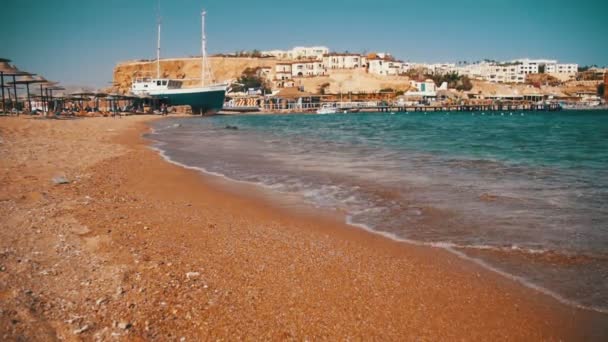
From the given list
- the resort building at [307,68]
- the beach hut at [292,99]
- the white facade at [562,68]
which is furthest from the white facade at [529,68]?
the beach hut at [292,99]

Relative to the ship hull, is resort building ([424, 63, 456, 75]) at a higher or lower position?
higher

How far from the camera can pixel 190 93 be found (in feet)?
192

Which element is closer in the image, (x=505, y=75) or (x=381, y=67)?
(x=381, y=67)

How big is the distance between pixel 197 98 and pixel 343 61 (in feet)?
254

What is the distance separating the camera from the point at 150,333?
9.12 feet

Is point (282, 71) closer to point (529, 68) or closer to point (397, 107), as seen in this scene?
point (397, 107)

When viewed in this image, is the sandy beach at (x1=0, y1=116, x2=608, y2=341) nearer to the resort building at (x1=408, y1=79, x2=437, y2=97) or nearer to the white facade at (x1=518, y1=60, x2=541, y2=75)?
the resort building at (x1=408, y1=79, x2=437, y2=97)

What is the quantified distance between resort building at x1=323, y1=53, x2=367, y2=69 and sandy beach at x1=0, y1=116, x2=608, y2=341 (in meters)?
127

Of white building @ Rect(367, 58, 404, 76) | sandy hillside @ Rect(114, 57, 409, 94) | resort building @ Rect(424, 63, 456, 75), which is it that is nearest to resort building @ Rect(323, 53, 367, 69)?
white building @ Rect(367, 58, 404, 76)

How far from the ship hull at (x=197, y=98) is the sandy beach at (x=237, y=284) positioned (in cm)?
5454

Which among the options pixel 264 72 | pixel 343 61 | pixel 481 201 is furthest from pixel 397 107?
pixel 481 201

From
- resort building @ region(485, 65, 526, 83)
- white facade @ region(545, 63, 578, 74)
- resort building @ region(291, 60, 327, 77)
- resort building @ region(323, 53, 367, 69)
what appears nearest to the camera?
resort building @ region(291, 60, 327, 77)

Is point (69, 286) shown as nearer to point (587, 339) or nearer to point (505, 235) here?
point (587, 339)

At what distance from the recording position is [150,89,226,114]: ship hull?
5869 centimetres
